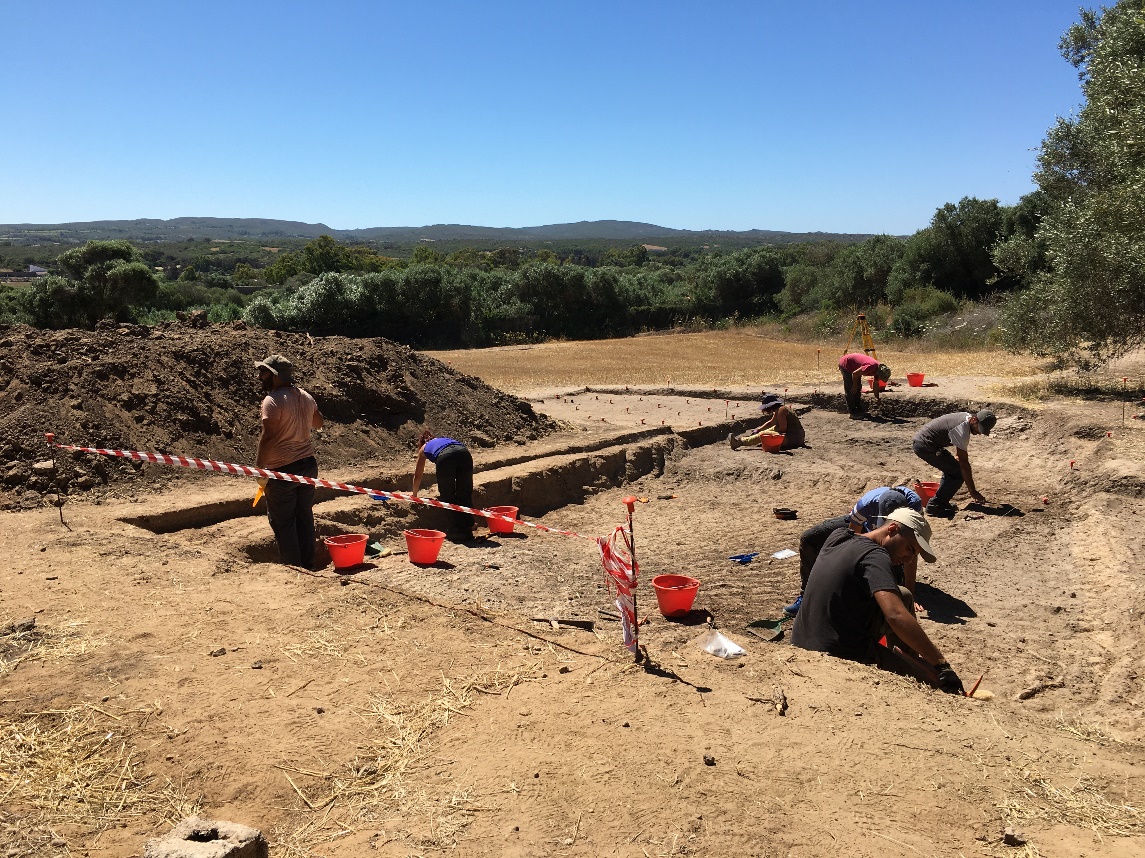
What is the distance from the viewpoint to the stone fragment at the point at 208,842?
283 cm

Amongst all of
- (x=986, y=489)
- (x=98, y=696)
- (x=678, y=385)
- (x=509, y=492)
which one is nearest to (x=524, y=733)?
(x=98, y=696)

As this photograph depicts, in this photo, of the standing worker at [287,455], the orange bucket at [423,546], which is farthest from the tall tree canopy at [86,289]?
the orange bucket at [423,546]

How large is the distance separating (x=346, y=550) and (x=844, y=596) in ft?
14.6

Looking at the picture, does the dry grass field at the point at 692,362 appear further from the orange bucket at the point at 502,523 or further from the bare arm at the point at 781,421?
the orange bucket at the point at 502,523

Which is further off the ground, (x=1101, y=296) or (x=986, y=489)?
(x=1101, y=296)

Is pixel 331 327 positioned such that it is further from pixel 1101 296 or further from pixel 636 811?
pixel 636 811

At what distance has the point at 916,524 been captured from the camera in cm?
538

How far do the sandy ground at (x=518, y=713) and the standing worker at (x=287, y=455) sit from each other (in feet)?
1.57

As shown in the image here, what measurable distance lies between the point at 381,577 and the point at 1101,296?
13693 mm

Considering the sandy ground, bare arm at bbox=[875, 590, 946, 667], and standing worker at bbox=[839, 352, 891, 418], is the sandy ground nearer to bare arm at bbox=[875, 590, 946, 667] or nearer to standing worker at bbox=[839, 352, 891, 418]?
bare arm at bbox=[875, 590, 946, 667]

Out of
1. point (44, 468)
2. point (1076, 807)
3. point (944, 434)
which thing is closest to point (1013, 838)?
point (1076, 807)

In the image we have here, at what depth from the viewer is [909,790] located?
3643 mm

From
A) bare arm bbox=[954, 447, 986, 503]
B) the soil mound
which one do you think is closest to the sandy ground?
the soil mound

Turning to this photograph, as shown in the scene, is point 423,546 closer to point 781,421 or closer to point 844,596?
point 844,596
